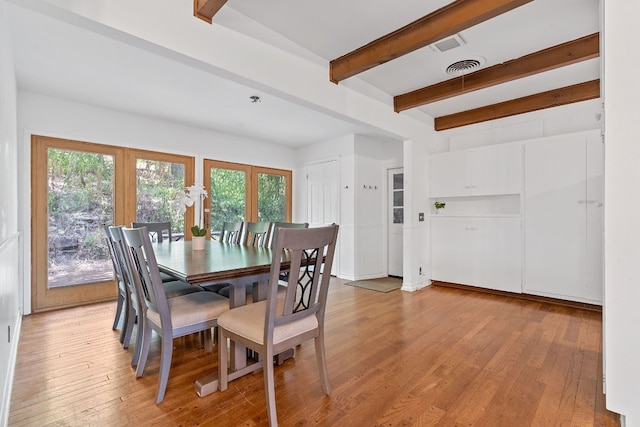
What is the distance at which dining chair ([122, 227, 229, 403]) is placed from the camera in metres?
1.71

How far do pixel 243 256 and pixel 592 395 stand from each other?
2393 mm

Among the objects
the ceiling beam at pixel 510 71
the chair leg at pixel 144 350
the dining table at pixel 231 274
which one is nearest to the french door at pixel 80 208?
the dining table at pixel 231 274

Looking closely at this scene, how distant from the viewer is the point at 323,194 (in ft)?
18.4

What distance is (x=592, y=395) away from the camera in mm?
1836

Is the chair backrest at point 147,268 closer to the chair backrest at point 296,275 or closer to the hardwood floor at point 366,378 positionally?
the hardwood floor at point 366,378

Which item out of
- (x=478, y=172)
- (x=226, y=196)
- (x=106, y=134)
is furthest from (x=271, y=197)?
(x=478, y=172)

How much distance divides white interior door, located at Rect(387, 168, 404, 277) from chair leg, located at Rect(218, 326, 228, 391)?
156 inches

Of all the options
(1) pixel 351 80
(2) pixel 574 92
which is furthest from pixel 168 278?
(2) pixel 574 92

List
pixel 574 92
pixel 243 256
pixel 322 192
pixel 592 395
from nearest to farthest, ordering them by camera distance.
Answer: pixel 592 395 < pixel 243 256 < pixel 574 92 < pixel 322 192

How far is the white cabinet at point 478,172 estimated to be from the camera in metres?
3.90

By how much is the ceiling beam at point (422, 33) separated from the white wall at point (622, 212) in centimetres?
64

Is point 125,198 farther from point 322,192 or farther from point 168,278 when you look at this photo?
point 322,192

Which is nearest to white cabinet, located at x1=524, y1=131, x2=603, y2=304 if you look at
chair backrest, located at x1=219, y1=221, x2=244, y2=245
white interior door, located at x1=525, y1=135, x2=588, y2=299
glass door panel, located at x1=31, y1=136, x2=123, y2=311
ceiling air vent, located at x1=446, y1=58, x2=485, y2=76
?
white interior door, located at x1=525, y1=135, x2=588, y2=299

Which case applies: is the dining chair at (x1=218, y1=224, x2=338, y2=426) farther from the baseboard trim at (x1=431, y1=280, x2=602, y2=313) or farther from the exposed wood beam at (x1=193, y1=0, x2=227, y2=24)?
the baseboard trim at (x1=431, y1=280, x2=602, y2=313)
